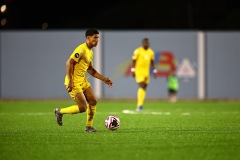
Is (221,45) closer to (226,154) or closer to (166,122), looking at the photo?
(166,122)

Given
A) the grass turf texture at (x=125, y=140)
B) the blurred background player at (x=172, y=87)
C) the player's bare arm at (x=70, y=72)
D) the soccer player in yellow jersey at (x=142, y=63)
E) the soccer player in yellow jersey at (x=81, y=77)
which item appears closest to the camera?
the grass turf texture at (x=125, y=140)

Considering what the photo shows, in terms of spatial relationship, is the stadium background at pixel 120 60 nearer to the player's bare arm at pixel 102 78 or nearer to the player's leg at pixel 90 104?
the player's bare arm at pixel 102 78

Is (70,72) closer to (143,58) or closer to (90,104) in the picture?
(90,104)

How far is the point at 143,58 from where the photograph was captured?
23375 millimetres

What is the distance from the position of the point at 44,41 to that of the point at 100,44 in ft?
9.23

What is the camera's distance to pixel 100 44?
106ft

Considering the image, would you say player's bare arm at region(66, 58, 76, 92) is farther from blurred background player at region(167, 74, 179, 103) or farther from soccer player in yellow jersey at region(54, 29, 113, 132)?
blurred background player at region(167, 74, 179, 103)
